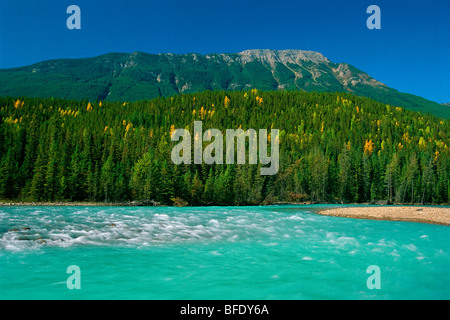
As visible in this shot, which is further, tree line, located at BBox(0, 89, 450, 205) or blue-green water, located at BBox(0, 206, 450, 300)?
tree line, located at BBox(0, 89, 450, 205)

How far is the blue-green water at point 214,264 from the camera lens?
1229 centimetres

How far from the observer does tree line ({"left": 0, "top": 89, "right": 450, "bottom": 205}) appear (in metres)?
75.1

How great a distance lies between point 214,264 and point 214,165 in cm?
7712

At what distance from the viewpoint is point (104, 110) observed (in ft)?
604

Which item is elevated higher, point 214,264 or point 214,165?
point 214,165

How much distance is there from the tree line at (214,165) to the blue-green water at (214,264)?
50.0 metres

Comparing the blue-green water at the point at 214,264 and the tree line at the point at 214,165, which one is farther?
the tree line at the point at 214,165

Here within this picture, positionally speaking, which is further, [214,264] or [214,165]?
[214,165]

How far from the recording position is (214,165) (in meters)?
93.3

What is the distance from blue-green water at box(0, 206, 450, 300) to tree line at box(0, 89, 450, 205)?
4997cm

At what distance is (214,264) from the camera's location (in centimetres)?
1634
